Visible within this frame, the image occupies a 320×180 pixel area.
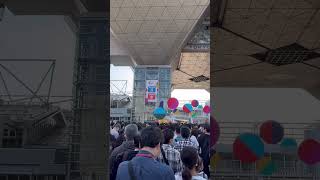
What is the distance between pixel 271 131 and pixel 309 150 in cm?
34

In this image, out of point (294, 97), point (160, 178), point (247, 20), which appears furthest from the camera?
point (294, 97)

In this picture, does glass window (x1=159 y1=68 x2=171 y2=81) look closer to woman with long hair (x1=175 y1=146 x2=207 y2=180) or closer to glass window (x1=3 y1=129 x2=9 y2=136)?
glass window (x1=3 y1=129 x2=9 y2=136)

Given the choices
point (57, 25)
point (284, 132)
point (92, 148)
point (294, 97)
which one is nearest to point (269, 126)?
point (284, 132)

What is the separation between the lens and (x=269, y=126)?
3.47 metres

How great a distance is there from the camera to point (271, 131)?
3.46 metres

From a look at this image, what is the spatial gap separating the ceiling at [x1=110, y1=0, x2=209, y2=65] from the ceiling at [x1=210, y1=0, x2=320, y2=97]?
13.7 meters

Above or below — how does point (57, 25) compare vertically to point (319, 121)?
above

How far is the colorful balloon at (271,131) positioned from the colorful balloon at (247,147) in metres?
0.06

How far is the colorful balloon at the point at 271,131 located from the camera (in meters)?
3.45

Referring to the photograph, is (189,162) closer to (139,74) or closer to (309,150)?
(309,150)

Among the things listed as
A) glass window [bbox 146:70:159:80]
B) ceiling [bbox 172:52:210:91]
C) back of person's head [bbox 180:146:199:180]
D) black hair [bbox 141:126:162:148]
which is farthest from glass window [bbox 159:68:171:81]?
black hair [bbox 141:126:162:148]

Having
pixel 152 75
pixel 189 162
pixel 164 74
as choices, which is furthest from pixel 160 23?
pixel 189 162

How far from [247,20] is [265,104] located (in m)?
0.74

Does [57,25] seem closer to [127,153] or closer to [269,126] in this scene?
[127,153]
